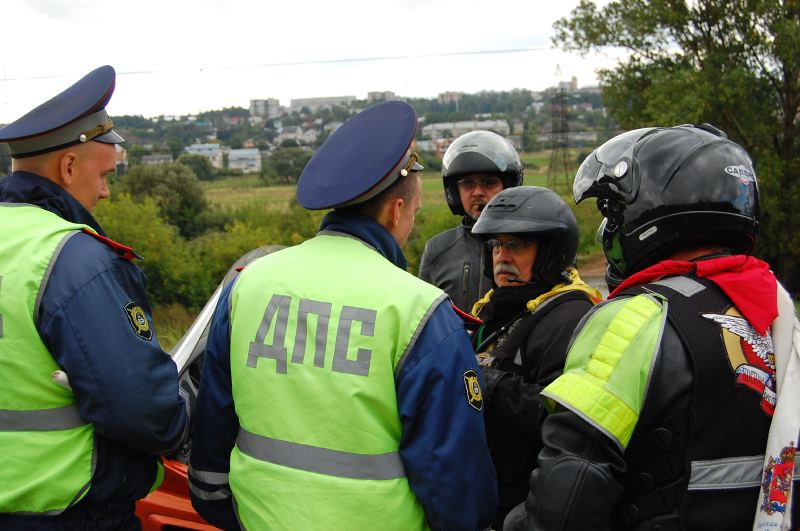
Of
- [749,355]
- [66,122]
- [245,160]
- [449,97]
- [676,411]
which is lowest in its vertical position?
[245,160]

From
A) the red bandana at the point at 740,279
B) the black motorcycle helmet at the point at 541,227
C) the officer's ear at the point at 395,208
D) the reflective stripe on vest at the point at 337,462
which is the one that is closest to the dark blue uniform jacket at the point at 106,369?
the reflective stripe on vest at the point at 337,462

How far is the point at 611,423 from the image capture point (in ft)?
6.31

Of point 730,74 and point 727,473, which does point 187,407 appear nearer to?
point 727,473

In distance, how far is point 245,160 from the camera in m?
67.0

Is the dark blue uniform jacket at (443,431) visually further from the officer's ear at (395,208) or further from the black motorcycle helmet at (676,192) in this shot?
the black motorcycle helmet at (676,192)

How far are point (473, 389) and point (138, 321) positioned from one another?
3.71 feet

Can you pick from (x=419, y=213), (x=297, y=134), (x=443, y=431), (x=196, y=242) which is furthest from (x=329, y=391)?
(x=297, y=134)

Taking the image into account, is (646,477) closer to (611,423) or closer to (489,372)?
(611,423)

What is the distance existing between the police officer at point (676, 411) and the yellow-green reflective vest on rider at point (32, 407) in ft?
4.83

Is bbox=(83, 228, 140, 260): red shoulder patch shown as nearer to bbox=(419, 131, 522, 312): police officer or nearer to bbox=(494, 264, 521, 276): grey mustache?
bbox=(494, 264, 521, 276): grey mustache

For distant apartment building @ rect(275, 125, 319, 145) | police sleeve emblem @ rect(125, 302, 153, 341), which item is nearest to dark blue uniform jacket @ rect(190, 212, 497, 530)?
police sleeve emblem @ rect(125, 302, 153, 341)

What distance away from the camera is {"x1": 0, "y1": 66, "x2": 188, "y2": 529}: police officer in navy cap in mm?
2463

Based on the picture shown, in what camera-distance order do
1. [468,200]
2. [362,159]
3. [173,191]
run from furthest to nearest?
1. [173,191]
2. [468,200]
3. [362,159]

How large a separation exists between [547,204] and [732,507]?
5.12 ft
